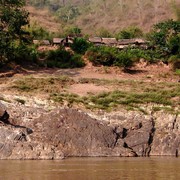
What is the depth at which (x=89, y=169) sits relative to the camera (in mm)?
17188

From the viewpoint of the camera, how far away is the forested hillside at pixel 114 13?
99.0m

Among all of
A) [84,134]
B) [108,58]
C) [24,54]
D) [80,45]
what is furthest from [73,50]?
[84,134]

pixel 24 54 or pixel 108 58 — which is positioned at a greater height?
pixel 24 54

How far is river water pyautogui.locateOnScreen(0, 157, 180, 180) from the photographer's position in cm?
1525

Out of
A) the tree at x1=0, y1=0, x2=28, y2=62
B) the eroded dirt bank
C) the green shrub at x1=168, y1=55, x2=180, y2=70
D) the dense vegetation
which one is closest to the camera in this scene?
the eroded dirt bank

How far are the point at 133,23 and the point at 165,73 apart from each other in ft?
199

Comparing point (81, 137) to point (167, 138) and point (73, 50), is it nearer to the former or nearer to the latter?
point (167, 138)

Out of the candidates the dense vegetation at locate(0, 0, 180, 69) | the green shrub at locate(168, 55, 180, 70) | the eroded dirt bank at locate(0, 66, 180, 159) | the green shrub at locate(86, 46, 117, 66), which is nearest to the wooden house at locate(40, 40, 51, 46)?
the dense vegetation at locate(0, 0, 180, 69)

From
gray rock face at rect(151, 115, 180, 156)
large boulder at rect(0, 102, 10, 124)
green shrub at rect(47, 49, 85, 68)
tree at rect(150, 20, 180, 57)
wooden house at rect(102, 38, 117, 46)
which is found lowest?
gray rock face at rect(151, 115, 180, 156)

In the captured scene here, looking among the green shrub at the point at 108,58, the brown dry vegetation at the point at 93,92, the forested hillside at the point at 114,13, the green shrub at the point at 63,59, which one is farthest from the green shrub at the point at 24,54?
the forested hillside at the point at 114,13

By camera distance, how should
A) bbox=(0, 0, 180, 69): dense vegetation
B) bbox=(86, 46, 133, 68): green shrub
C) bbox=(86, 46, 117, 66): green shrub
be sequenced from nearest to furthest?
bbox=(0, 0, 180, 69): dense vegetation, bbox=(86, 46, 133, 68): green shrub, bbox=(86, 46, 117, 66): green shrub

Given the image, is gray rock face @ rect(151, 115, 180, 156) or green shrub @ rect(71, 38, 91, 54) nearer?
gray rock face @ rect(151, 115, 180, 156)

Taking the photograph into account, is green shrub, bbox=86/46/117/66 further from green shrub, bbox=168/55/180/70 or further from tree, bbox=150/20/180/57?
tree, bbox=150/20/180/57

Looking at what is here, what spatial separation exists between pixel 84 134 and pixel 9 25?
618 inches
